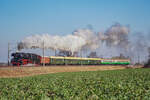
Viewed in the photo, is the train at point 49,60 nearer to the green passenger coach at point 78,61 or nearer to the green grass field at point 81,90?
the green passenger coach at point 78,61

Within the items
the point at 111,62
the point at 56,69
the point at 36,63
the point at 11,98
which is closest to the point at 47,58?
the point at 36,63

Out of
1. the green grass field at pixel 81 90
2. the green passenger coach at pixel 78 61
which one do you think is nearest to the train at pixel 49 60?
the green passenger coach at pixel 78 61

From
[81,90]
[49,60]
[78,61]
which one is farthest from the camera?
[78,61]

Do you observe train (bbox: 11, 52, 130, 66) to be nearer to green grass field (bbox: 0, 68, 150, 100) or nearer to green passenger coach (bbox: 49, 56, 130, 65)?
green passenger coach (bbox: 49, 56, 130, 65)

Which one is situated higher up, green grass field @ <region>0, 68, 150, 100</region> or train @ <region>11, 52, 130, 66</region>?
train @ <region>11, 52, 130, 66</region>

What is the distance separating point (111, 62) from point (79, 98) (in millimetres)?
67222

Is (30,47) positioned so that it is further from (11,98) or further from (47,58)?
(11,98)

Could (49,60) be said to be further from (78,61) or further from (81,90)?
(81,90)

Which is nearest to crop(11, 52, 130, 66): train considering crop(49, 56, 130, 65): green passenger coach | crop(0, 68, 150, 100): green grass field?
crop(49, 56, 130, 65): green passenger coach

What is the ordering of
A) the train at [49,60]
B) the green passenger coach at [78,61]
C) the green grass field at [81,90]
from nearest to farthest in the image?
the green grass field at [81,90], the train at [49,60], the green passenger coach at [78,61]

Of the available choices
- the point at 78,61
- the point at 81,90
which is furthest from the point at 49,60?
the point at 81,90

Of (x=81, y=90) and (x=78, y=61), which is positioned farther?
(x=78, y=61)

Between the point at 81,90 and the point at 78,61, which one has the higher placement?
the point at 78,61

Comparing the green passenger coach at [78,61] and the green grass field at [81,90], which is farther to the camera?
the green passenger coach at [78,61]
